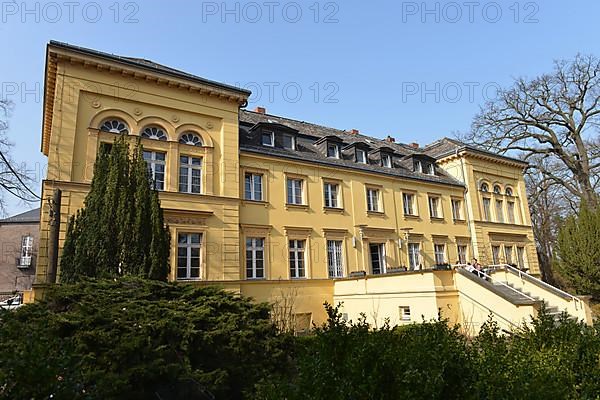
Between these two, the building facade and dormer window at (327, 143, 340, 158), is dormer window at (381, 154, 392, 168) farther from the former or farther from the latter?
the building facade

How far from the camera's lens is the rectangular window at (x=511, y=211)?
27894 millimetres

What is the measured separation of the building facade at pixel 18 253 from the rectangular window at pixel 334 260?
29.1 metres

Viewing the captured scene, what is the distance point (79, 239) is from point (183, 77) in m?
8.60

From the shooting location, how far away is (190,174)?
642 inches

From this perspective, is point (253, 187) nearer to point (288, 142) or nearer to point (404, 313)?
point (288, 142)

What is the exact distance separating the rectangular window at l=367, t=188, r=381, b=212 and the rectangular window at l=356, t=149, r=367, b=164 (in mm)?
1890

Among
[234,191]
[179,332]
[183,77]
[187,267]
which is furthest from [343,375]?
[183,77]

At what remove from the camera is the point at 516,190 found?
28.9m

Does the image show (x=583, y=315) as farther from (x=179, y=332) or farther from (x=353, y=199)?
(x=179, y=332)

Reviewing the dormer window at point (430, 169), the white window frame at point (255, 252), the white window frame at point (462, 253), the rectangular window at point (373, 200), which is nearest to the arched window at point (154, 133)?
the white window frame at point (255, 252)

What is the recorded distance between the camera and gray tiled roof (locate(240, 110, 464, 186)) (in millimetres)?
19031

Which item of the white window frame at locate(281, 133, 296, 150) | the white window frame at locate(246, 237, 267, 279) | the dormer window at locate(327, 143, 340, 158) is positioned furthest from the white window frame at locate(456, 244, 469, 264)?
the white window frame at locate(246, 237, 267, 279)

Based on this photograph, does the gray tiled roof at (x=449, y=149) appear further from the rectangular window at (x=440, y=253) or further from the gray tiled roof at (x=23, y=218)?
the gray tiled roof at (x=23, y=218)

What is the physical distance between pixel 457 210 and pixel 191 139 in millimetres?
17207
